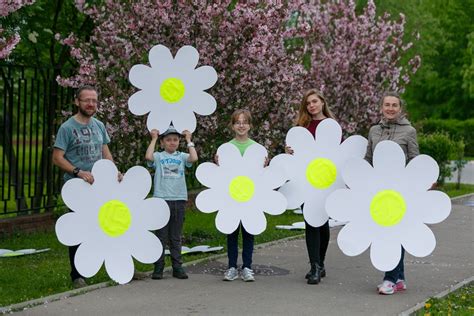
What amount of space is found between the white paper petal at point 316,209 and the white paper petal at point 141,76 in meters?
2.06

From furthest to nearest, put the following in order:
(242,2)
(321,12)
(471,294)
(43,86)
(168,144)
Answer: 1. (321,12)
2. (43,86)
3. (242,2)
4. (168,144)
5. (471,294)

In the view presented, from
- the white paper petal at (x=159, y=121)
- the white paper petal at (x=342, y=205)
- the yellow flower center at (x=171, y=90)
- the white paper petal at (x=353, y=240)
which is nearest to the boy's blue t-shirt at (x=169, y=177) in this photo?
the white paper petal at (x=159, y=121)

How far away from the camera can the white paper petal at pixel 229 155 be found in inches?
336

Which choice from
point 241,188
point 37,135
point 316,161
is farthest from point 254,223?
point 37,135

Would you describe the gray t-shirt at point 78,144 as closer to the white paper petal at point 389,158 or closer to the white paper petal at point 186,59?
the white paper petal at point 186,59

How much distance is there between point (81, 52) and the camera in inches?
442

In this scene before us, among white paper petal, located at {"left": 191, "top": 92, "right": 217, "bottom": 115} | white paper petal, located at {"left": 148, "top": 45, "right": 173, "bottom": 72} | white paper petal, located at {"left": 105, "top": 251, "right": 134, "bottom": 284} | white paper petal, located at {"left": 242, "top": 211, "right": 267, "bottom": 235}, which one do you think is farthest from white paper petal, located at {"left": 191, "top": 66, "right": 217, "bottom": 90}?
white paper petal, located at {"left": 105, "top": 251, "right": 134, "bottom": 284}

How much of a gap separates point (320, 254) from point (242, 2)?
12.5ft

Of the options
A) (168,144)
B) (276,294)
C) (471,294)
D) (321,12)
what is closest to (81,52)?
(168,144)

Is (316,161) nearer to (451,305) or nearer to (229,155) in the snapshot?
(229,155)

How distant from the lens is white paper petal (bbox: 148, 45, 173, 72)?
29.6 ft

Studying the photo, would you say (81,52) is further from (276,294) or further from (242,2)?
(276,294)

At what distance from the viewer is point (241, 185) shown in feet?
28.1

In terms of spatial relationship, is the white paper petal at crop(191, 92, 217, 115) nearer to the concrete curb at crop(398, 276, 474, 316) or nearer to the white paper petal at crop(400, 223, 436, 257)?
the white paper petal at crop(400, 223, 436, 257)
